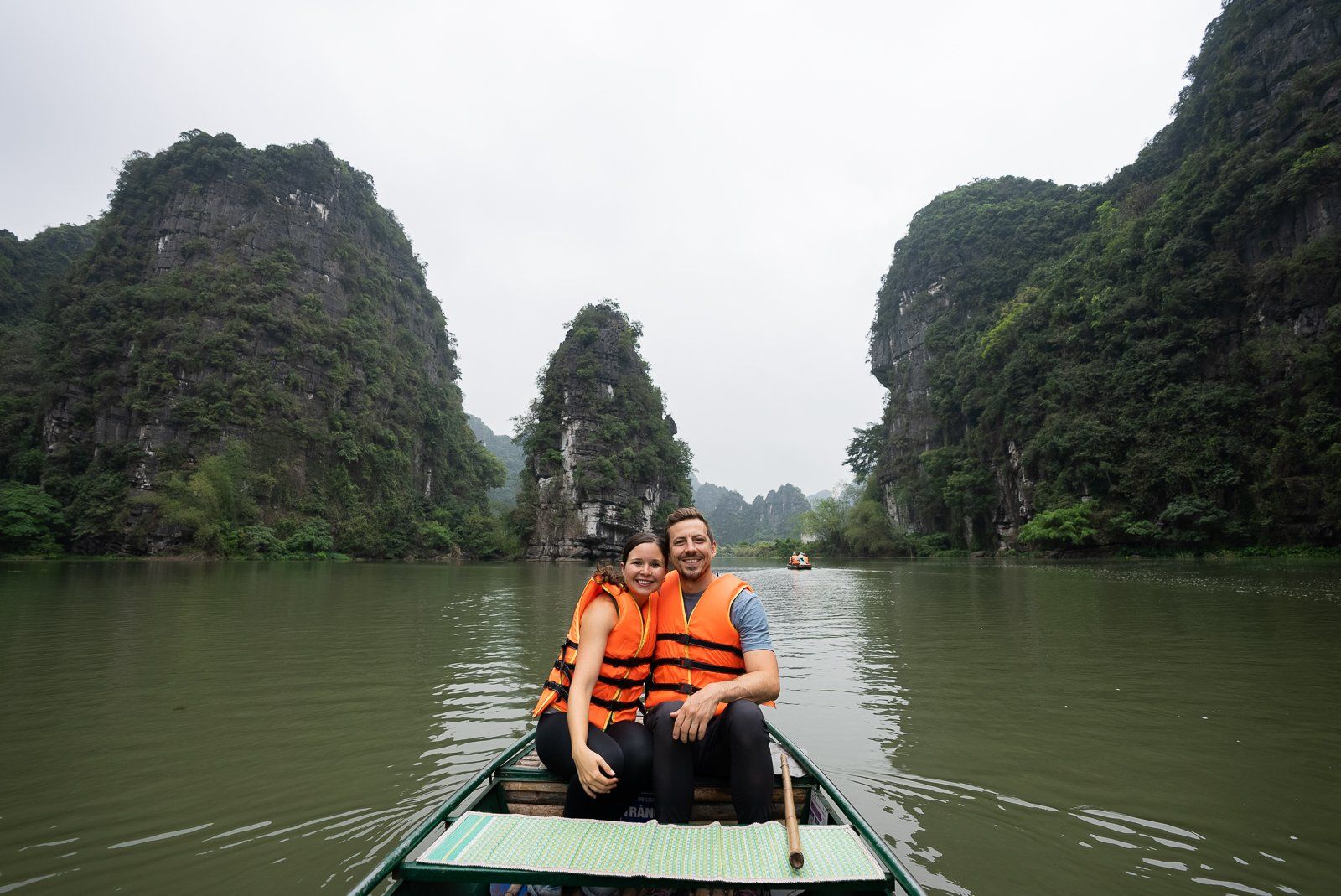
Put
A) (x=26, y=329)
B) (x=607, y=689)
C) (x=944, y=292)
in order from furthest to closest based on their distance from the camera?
(x=944, y=292) → (x=26, y=329) → (x=607, y=689)

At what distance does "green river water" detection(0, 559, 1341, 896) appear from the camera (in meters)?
2.56

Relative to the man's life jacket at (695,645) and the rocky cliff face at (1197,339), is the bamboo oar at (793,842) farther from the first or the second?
the rocky cliff face at (1197,339)

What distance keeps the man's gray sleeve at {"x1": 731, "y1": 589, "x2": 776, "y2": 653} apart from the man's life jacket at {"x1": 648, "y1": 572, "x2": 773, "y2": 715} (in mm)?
22

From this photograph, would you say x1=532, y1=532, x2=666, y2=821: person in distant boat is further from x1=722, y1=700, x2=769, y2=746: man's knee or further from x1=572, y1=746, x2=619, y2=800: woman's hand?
x1=722, y1=700, x2=769, y2=746: man's knee

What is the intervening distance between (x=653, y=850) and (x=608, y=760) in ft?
1.42

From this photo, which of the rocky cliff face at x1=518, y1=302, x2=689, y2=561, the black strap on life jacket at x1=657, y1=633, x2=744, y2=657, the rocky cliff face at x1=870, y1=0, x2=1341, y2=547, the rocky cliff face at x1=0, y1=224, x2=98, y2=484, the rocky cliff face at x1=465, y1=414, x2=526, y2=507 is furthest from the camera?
the rocky cliff face at x1=465, y1=414, x2=526, y2=507

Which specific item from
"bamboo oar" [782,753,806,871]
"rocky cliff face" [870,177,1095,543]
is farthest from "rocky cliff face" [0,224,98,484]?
"rocky cliff face" [870,177,1095,543]

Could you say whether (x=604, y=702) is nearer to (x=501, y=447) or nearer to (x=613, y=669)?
(x=613, y=669)

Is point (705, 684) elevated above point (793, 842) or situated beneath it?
elevated above

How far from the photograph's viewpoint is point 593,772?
2.08 m

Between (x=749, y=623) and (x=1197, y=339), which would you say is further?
(x=1197, y=339)

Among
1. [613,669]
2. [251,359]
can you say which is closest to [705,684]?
[613,669]

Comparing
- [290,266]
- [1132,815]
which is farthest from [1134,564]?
[290,266]

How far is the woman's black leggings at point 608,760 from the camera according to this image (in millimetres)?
2219
